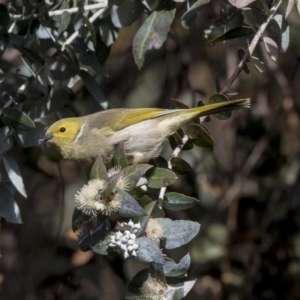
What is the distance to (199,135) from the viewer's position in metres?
2.44

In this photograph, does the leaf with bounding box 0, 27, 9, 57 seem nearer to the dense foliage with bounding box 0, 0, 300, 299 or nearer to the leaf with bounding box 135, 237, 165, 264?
the dense foliage with bounding box 0, 0, 300, 299

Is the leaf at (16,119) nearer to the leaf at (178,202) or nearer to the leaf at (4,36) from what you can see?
the leaf at (4,36)

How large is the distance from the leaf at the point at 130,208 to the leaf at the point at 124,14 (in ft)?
3.38

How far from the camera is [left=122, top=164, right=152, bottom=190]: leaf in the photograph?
2.02 metres

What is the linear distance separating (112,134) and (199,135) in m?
0.72

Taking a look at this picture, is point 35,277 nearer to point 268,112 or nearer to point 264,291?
point 264,291

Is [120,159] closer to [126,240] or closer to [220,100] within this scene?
[126,240]

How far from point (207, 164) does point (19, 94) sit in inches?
80.0

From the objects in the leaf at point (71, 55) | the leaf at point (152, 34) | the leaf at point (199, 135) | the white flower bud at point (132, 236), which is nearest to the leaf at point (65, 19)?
the leaf at point (71, 55)

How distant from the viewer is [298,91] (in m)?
4.70

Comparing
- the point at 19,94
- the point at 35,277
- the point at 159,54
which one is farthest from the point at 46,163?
the point at 19,94

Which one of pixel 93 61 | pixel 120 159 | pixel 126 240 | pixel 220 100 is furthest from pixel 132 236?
pixel 93 61

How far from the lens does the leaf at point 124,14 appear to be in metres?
2.73

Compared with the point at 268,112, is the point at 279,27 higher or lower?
higher
